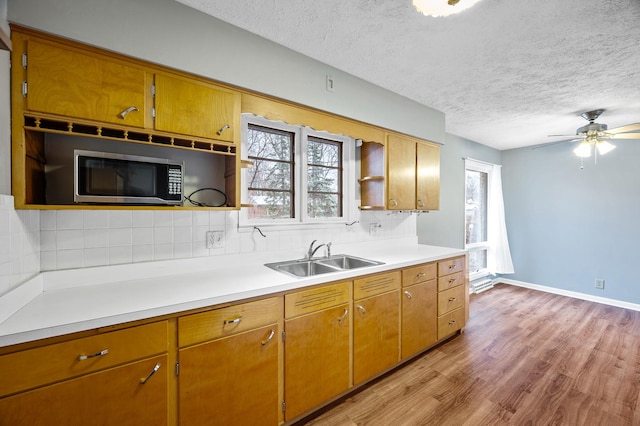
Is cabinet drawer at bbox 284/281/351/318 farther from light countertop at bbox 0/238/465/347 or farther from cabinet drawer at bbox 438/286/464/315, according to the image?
cabinet drawer at bbox 438/286/464/315

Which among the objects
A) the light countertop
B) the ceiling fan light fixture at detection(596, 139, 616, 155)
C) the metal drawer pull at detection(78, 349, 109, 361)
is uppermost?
the ceiling fan light fixture at detection(596, 139, 616, 155)

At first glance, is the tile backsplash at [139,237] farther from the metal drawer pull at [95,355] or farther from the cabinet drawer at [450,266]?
the cabinet drawer at [450,266]

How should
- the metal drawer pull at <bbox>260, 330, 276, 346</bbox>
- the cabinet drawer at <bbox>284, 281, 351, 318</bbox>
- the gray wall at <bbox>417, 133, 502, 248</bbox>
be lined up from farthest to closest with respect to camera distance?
the gray wall at <bbox>417, 133, 502, 248</bbox>, the cabinet drawer at <bbox>284, 281, 351, 318</bbox>, the metal drawer pull at <bbox>260, 330, 276, 346</bbox>

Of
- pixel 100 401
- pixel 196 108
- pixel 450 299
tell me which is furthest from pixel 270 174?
pixel 450 299

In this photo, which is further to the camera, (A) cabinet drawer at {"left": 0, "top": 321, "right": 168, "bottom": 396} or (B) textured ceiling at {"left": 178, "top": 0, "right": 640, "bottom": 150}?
(B) textured ceiling at {"left": 178, "top": 0, "right": 640, "bottom": 150}

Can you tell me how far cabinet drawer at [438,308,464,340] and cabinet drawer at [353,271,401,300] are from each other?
848 millimetres

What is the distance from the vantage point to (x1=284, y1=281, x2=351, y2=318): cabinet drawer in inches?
61.9

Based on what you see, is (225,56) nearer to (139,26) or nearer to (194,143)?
(139,26)

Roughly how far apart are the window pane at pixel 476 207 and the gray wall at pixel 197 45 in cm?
288

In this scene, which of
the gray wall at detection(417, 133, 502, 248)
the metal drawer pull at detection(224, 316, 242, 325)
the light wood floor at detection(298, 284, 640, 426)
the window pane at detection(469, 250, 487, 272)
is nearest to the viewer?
the metal drawer pull at detection(224, 316, 242, 325)

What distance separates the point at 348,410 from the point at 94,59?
247cm

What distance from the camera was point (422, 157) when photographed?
2.92 meters

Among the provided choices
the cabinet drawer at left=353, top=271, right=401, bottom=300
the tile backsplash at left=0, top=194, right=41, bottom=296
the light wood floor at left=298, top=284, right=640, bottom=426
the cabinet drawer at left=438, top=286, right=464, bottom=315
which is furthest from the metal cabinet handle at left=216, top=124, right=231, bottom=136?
the cabinet drawer at left=438, top=286, right=464, bottom=315

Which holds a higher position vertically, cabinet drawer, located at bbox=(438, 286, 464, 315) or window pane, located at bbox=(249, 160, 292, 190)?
window pane, located at bbox=(249, 160, 292, 190)
